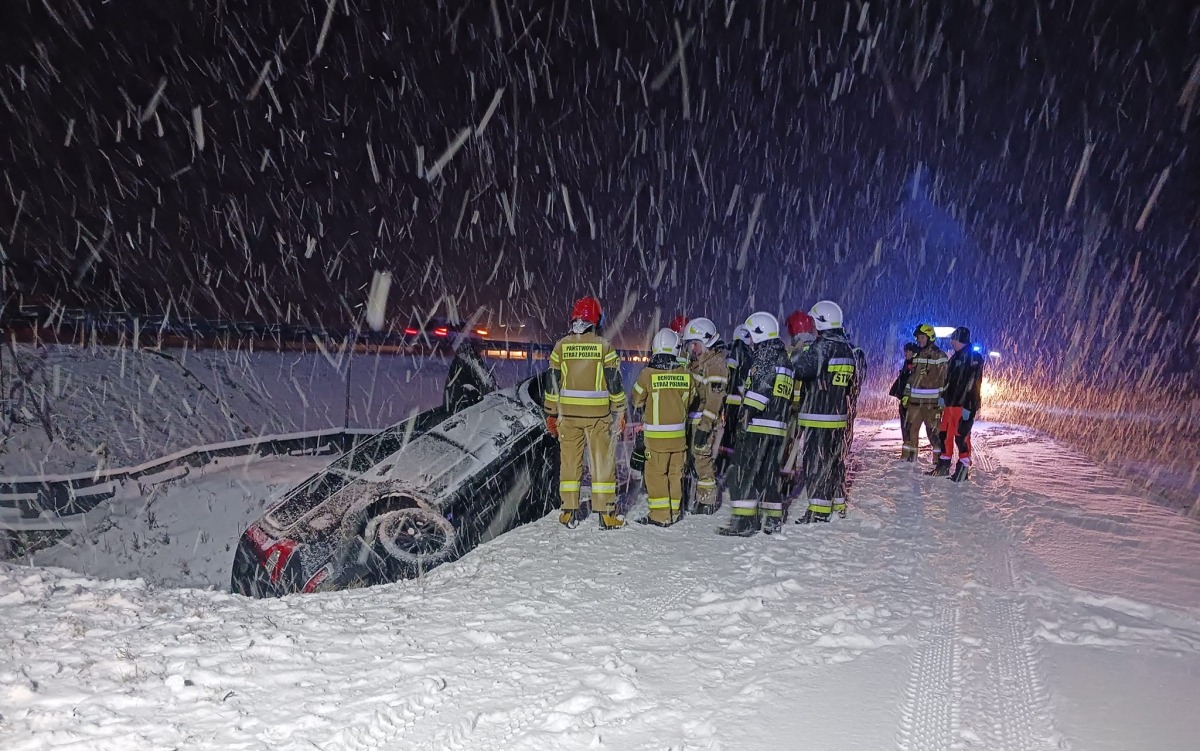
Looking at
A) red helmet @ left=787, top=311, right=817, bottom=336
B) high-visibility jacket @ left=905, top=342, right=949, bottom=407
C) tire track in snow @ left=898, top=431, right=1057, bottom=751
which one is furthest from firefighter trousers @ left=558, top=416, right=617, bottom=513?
high-visibility jacket @ left=905, top=342, right=949, bottom=407

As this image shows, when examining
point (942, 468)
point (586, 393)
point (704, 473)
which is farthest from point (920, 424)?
point (586, 393)

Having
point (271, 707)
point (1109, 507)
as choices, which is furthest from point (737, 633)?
point (1109, 507)

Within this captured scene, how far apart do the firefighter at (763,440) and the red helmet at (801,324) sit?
876 millimetres

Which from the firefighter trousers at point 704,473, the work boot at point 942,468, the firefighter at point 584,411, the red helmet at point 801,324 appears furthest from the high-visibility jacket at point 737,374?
the work boot at point 942,468

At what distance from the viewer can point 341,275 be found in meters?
28.9

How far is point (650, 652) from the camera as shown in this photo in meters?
3.61

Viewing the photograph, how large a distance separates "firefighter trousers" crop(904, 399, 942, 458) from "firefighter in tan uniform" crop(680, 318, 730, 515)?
4.15 meters

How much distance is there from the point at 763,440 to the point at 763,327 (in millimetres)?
1047

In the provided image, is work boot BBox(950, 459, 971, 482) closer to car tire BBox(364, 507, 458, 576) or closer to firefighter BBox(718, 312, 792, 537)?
firefighter BBox(718, 312, 792, 537)

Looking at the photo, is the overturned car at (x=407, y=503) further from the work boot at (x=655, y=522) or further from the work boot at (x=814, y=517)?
the work boot at (x=814, y=517)

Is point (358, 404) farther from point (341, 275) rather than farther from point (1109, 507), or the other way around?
point (341, 275)

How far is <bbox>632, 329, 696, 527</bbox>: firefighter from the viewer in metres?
6.54

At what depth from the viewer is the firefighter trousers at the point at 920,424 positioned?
9969 millimetres

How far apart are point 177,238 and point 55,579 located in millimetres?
23773
